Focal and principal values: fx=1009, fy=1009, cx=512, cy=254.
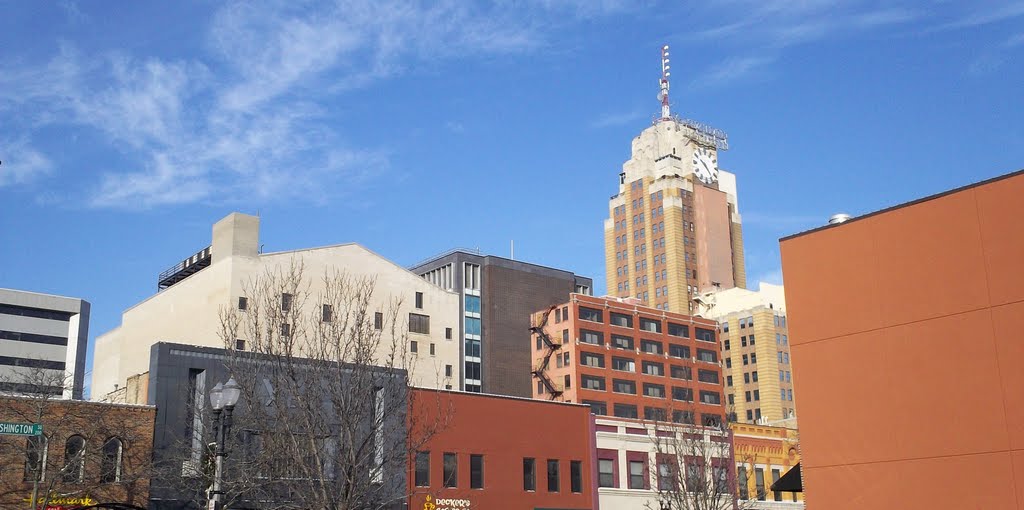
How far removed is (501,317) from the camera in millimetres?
118625

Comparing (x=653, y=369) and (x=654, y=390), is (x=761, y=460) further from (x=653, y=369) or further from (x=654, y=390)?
(x=653, y=369)

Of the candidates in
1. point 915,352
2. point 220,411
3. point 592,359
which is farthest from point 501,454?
point 592,359

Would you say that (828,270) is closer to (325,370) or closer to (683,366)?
(325,370)

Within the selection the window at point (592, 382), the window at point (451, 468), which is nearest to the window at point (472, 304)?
the window at point (592, 382)

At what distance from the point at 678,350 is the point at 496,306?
23.6m

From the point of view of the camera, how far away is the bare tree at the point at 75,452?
140 ft

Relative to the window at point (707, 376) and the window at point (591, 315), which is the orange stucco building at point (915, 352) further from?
the window at point (707, 376)

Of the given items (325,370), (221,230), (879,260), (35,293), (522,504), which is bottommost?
(522,504)

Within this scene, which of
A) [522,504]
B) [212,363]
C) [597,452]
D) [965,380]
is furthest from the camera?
[597,452]

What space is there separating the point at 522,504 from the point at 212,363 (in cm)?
1841

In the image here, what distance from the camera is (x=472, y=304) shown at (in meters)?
116

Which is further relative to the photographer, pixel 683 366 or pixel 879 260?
pixel 683 366

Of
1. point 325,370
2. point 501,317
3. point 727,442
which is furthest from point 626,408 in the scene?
point 325,370

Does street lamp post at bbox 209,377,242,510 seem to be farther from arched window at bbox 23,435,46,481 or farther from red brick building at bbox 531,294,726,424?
red brick building at bbox 531,294,726,424
